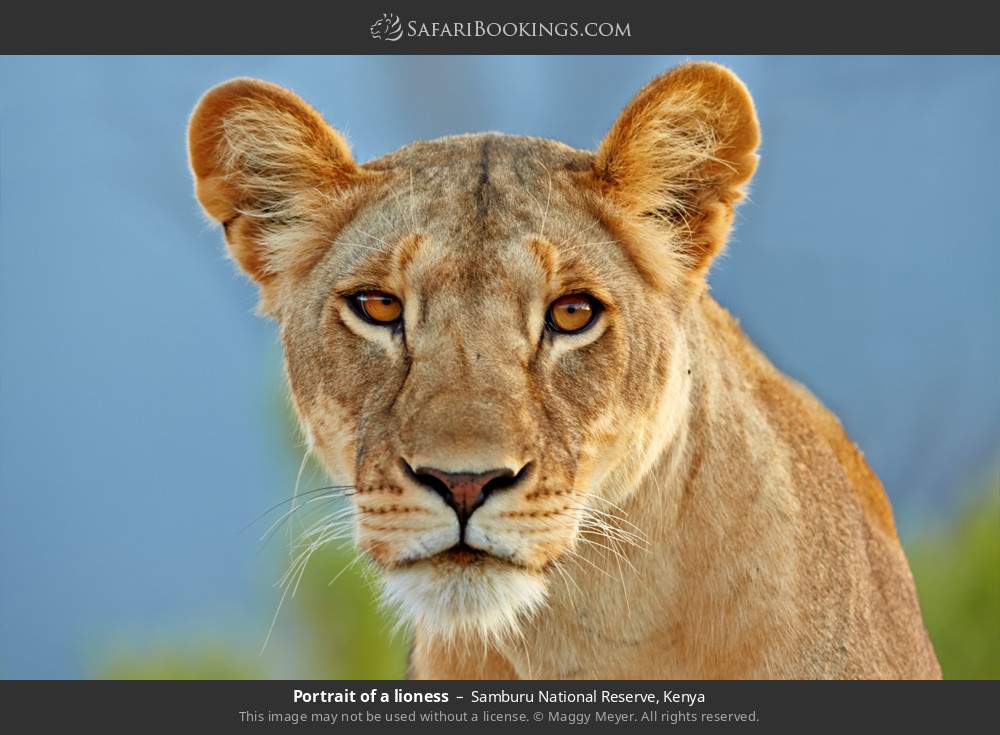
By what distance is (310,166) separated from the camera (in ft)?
13.2

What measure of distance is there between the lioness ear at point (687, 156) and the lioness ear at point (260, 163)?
0.93 metres

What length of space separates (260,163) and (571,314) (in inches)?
51.6

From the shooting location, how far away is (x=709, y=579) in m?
3.80

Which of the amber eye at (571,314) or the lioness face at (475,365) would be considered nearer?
the lioness face at (475,365)

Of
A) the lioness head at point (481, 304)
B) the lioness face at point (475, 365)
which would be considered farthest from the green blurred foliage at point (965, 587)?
the lioness face at point (475, 365)

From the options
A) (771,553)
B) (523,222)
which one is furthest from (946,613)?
(523,222)

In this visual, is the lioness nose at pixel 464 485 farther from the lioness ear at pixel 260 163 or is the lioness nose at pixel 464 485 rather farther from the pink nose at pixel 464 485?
the lioness ear at pixel 260 163

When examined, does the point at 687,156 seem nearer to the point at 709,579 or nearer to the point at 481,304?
the point at 481,304

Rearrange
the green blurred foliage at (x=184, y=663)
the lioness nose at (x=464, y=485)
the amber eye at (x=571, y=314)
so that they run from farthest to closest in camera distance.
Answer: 1. the green blurred foliage at (x=184, y=663)
2. the amber eye at (x=571, y=314)
3. the lioness nose at (x=464, y=485)

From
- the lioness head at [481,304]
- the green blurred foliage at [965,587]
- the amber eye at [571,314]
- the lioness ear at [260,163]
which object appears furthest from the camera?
the green blurred foliage at [965,587]

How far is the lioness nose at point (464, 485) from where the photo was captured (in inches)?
120

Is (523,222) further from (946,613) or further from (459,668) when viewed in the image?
(946,613)

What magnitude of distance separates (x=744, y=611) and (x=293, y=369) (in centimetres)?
166

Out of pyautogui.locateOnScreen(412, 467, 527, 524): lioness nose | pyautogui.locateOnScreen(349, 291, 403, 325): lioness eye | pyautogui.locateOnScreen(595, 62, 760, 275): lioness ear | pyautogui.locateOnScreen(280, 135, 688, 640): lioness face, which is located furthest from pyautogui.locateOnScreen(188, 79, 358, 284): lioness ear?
pyautogui.locateOnScreen(412, 467, 527, 524): lioness nose
